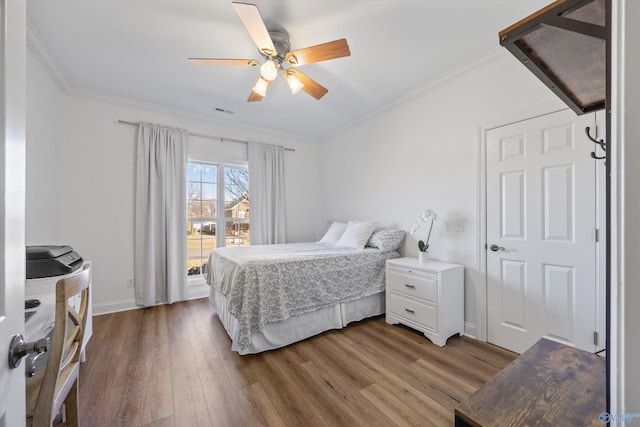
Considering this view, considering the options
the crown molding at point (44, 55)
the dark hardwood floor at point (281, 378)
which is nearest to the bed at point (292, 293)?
the dark hardwood floor at point (281, 378)

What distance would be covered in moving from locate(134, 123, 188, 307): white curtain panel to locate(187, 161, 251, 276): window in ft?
0.92

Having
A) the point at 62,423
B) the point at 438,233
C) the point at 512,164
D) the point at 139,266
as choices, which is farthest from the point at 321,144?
the point at 62,423

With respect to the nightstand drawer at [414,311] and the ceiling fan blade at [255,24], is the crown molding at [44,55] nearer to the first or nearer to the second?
the ceiling fan blade at [255,24]

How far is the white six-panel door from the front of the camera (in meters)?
1.84

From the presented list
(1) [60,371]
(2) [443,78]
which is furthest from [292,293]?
(2) [443,78]

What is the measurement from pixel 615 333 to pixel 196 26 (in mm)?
2790

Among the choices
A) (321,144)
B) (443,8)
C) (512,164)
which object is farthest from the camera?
(321,144)

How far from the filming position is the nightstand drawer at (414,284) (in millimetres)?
2363

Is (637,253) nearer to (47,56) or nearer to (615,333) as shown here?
(615,333)

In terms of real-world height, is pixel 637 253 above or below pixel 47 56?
below

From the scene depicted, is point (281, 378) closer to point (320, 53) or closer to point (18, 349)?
point (18, 349)

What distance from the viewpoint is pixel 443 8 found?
1819 millimetres

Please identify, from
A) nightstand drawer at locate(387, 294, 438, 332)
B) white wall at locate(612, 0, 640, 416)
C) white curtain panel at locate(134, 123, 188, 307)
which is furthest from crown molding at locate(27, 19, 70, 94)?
nightstand drawer at locate(387, 294, 438, 332)

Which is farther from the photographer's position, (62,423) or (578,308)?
(578,308)
